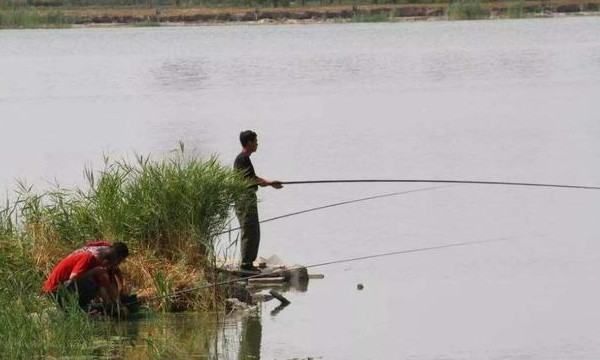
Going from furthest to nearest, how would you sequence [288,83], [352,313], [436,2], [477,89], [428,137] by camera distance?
[436,2], [288,83], [477,89], [428,137], [352,313]

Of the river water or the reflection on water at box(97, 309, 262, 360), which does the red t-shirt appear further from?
the river water

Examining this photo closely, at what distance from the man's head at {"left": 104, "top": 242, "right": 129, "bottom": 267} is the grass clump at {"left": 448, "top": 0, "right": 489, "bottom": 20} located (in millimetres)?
52085

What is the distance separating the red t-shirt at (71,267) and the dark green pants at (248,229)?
185 cm

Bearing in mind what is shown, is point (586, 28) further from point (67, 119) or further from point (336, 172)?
point (336, 172)

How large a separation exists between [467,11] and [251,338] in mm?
51871

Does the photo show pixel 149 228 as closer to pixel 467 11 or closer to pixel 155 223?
pixel 155 223

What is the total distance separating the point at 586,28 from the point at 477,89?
19700 mm

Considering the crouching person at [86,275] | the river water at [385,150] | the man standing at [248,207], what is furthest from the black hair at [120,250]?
the man standing at [248,207]

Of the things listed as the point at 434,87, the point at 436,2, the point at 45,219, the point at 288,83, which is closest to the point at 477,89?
the point at 434,87

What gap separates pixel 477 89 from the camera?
35.2 meters

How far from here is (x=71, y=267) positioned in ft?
37.5

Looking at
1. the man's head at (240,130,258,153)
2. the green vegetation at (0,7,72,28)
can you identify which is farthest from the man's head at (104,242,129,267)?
the green vegetation at (0,7,72,28)

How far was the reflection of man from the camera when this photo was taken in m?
11.4

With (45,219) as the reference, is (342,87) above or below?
below
